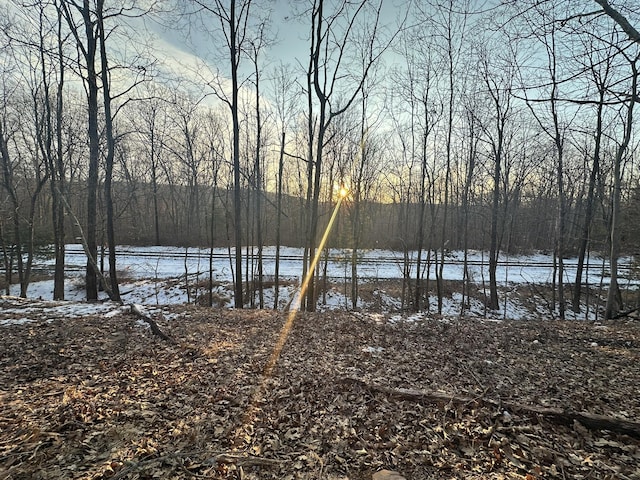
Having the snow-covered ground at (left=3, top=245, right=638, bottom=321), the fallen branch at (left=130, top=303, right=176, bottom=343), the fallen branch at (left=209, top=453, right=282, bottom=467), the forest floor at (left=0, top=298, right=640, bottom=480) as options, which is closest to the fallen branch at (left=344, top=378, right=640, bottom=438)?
the forest floor at (left=0, top=298, right=640, bottom=480)

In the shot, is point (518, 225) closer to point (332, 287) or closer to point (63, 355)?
point (332, 287)

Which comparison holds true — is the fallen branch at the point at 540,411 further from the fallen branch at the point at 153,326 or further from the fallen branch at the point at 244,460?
the fallen branch at the point at 153,326

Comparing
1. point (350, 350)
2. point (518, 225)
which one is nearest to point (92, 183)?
point (350, 350)

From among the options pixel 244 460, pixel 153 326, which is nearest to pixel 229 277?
pixel 153 326

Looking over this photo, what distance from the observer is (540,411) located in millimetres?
3336

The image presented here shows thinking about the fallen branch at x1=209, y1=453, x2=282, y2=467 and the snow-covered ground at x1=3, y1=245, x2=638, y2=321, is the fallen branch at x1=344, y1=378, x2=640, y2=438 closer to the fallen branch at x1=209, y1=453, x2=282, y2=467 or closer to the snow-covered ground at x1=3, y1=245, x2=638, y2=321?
the fallen branch at x1=209, y1=453, x2=282, y2=467

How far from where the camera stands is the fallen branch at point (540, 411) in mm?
3078

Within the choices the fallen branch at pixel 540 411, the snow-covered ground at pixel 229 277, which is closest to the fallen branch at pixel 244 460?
the fallen branch at pixel 540 411

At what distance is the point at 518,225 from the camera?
3038cm

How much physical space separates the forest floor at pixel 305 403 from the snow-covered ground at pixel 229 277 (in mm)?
9048

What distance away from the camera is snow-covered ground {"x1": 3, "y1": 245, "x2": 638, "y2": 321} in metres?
15.4

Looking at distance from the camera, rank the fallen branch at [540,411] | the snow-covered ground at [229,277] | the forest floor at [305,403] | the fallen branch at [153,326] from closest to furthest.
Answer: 1. the forest floor at [305,403]
2. the fallen branch at [540,411]
3. the fallen branch at [153,326]
4. the snow-covered ground at [229,277]

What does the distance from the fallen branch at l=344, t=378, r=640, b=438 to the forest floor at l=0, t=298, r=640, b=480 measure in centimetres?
2

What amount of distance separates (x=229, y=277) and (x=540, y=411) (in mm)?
16521
